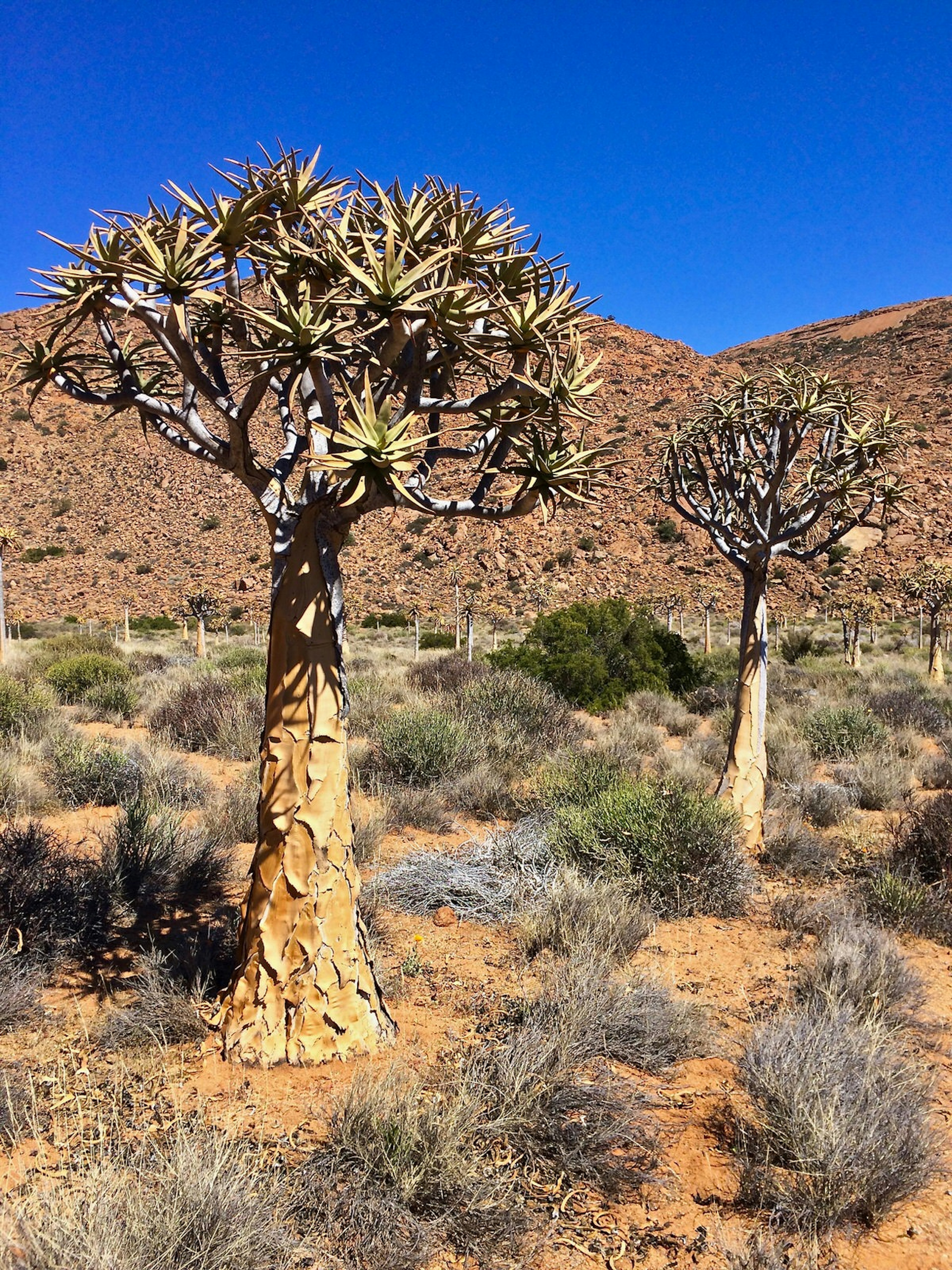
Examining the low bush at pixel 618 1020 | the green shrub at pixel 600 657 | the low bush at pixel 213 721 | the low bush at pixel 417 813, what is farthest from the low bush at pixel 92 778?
the green shrub at pixel 600 657

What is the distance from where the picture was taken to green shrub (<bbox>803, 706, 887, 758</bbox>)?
11414mm

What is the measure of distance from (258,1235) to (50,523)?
50835 millimetres

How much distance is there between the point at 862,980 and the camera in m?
4.67

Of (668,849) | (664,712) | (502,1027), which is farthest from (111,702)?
(502,1027)

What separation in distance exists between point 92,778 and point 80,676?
247 inches

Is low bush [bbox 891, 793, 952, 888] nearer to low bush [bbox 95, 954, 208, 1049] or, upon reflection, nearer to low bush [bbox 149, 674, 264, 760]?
low bush [bbox 95, 954, 208, 1049]

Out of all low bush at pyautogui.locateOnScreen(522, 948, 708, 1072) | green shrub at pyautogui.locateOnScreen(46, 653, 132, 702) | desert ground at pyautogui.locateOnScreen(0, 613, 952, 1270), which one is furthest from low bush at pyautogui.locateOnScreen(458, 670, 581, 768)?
green shrub at pyautogui.locateOnScreen(46, 653, 132, 702)

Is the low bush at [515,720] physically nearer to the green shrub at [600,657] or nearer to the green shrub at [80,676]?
the green shrub at [600,657]

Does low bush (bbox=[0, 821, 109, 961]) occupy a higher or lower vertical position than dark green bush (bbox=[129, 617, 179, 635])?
lower

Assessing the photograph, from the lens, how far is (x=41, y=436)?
53.5m

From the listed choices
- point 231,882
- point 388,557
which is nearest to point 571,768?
point 231,882

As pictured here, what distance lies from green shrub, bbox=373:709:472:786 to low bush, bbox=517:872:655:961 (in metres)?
3.22

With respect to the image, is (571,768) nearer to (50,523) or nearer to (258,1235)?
(258,1235)

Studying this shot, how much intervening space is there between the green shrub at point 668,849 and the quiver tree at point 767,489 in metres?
0.69
